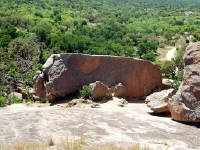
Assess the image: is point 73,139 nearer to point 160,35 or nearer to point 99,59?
point 99,59

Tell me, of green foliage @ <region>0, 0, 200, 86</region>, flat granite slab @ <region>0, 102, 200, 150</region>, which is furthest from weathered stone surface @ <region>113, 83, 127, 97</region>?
green foliage @ <region>0, 0, 200, 86</region>

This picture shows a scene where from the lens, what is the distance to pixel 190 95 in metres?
10.8

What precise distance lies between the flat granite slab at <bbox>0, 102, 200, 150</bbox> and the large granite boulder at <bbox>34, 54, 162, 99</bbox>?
9.62 ft

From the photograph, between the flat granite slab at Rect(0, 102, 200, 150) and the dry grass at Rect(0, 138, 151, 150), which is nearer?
the dry grass at Rect(0, 138, 151, 150)

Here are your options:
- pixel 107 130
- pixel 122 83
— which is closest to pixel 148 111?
pixel 122 83

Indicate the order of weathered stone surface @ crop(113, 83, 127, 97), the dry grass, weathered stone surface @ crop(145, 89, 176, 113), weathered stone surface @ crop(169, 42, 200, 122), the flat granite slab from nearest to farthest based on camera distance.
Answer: the dry grass < the flat granite slab < weathered stone surface @ crop(169, 42, 200, 122) < weathered stone surface @ crop(145, 89, 176, 113) < weathered stone surface @ crop(113, 83, 127, 97)

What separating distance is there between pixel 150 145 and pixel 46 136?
298cm

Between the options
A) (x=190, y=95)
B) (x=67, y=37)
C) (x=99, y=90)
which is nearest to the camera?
(x=190, y=95)

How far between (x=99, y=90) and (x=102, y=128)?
4.91m

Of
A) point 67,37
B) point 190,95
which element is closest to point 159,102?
point 190,95

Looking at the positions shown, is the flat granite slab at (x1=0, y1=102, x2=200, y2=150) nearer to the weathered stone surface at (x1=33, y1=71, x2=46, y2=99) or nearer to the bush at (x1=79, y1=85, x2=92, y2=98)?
the bush at (x1=79, y1=85, x2=92, y2=98)

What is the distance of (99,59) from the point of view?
600 inches

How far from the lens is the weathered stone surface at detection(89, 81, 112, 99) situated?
1401cm

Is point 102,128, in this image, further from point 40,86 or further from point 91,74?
point 40,86
